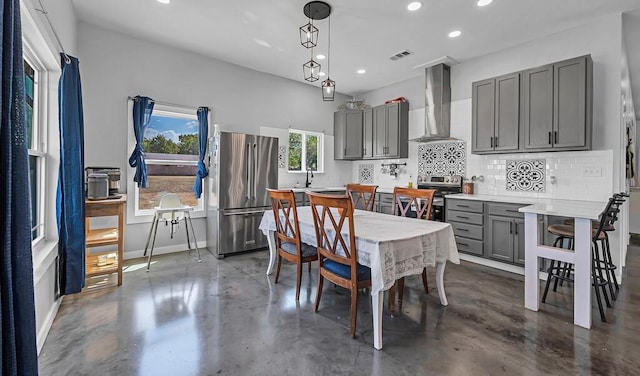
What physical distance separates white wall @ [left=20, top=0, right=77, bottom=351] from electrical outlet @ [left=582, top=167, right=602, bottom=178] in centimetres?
532

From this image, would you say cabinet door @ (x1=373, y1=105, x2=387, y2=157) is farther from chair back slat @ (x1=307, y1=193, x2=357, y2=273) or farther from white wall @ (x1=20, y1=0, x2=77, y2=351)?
white wall @ (x1=20, y1=0, x2=77, y2=351)

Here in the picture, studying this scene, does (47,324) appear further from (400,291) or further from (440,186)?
(440,186)

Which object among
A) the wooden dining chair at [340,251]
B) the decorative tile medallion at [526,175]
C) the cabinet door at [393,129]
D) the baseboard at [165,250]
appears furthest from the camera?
the cabinet door at [393,129]

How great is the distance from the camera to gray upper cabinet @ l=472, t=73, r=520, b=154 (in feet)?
12.7

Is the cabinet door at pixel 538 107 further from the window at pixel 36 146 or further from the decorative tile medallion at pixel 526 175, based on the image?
the window at pixel 36 146

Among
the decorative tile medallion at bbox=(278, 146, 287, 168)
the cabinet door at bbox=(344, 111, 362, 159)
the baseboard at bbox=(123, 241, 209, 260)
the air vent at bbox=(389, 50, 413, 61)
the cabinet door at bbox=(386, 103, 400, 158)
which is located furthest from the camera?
the cabinet door at bbox=(344, 111, 362, 159)

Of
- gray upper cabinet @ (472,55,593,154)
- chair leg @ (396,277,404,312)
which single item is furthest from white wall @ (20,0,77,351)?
gray upper cabinet @ (472,55,593,154)

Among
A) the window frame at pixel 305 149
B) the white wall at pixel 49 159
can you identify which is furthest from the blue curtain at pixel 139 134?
the window frame at pixel 305 149

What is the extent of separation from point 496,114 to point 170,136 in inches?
185

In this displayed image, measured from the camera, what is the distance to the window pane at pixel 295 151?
5816mm

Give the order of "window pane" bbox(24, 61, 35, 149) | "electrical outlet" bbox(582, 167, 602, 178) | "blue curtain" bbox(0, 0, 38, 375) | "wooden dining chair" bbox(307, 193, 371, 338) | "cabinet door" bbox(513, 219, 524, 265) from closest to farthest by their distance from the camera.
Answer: "blue curtain" bbox(0, 0, 38, 375)
"wooden dining chair" bbox(307, 193, 371, 338)
"window pane" bbox(24, 61, 35, 149)
"electrical outlet" bbox(582, 167, 602, 178)
"cabinet door" bbox(513, 219, 524, 265)

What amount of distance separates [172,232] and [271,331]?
9.13ft

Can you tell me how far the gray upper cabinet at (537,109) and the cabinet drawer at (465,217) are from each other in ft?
3.08

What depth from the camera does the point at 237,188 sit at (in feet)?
14.1
